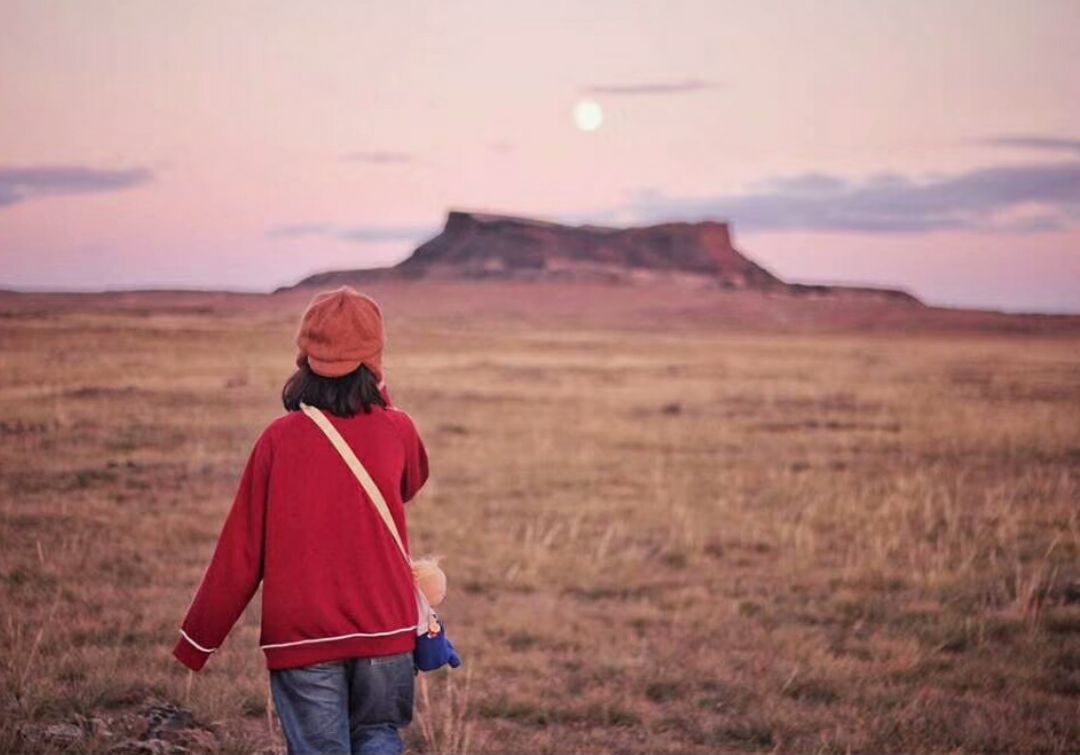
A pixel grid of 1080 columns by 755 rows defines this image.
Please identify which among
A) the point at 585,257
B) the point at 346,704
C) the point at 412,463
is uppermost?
the point at 585,257

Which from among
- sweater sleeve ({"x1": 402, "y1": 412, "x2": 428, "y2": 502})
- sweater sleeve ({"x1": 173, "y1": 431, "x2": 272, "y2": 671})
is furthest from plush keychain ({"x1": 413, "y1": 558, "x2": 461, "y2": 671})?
sweater sleeve ({"x1": 173, "y1": 431, "x2": 272, "y2": 671})

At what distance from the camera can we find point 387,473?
2.77 m

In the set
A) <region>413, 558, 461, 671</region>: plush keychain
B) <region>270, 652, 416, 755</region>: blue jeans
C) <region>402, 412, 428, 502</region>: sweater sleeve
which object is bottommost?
<region>270, 652, 416, 755</region>: blue jeans

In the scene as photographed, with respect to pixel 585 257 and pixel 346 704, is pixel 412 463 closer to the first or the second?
pixel 346 704

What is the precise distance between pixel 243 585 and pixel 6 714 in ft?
7.62

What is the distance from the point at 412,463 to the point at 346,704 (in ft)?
2.26

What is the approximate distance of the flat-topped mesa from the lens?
173500 millimetres

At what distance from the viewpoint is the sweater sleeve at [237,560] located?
2717 mm

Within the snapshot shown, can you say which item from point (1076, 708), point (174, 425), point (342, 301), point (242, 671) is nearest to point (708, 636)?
point (1076, 708)

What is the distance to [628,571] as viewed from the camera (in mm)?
8383

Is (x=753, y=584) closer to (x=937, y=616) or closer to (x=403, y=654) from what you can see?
(x=937, y=616)

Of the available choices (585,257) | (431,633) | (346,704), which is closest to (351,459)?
(431,633)

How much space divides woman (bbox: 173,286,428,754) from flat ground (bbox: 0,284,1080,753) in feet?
5.88

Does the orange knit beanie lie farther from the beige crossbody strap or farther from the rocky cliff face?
the rocky cliff face
